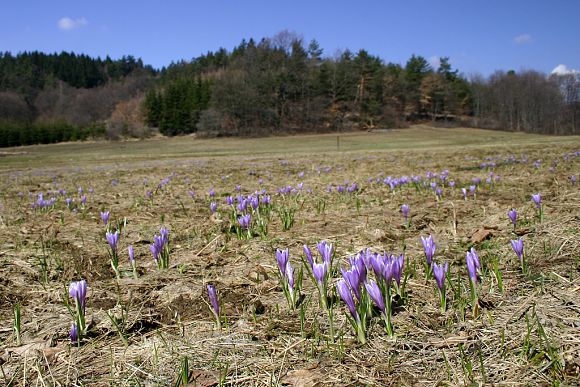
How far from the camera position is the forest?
56469 mm

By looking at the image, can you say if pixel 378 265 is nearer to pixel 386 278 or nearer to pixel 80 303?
pixel 386 278

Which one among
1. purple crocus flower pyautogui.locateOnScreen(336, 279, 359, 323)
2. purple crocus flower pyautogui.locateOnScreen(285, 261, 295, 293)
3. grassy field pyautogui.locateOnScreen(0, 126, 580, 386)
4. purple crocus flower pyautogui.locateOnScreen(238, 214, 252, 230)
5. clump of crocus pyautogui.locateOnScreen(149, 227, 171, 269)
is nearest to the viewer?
grassy field pyautogui.locateOnScreen(0, 126, 580, 386)

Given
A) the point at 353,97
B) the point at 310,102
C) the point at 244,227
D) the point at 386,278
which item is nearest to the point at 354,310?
the point at 386,278

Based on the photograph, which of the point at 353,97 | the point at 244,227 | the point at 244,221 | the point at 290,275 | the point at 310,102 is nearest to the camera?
the point at 290,275

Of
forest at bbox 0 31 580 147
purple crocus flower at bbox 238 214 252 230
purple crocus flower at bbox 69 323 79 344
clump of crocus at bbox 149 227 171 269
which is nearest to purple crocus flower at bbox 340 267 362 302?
purple crocus flower at bbox 69 323 79 344

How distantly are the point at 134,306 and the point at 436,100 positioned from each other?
3066 inches

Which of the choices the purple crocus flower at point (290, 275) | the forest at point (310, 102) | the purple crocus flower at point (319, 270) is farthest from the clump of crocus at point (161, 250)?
the forest at point (310, 102)

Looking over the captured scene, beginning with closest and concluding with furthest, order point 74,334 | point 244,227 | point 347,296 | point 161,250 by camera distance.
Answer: point 347,296, point 74,334, point 161,250, point 244,227

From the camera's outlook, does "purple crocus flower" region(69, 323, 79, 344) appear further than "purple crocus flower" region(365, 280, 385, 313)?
Yes

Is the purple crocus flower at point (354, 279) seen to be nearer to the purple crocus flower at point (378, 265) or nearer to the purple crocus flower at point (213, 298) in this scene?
the purple crocus flower at point (378, 265)

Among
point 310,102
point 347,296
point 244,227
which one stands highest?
point 310,102

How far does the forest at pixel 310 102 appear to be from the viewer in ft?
185

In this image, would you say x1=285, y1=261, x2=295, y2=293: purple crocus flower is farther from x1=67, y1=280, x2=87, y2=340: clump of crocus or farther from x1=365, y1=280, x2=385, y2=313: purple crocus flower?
x1=67, y1=280, x2=87, y2=340: clump of crocus

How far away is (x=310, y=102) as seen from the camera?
196 feet
